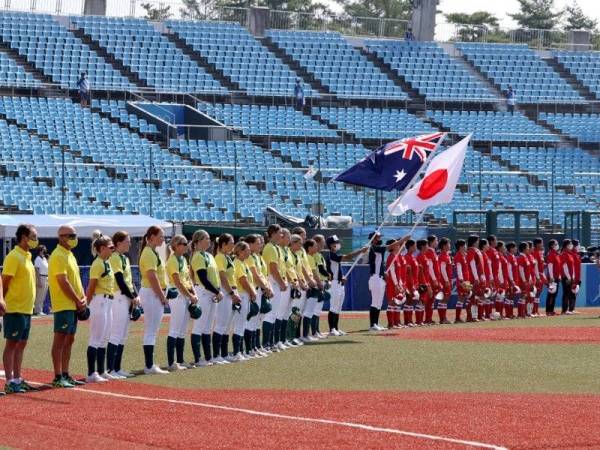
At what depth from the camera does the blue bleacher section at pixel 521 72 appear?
5941cm

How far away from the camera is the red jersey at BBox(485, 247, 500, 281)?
3056 centimetres

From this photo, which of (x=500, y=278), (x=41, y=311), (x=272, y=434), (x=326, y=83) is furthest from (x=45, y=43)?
(x=272, y=434)

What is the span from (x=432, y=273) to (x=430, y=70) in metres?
31.2

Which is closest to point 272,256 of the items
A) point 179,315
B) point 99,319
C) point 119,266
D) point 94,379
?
point 179,315

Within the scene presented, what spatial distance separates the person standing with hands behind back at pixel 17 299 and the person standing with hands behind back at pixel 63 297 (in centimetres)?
45

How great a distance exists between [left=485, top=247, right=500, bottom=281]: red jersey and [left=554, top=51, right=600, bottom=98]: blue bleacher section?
31630 mm

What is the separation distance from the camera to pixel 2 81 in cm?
4881

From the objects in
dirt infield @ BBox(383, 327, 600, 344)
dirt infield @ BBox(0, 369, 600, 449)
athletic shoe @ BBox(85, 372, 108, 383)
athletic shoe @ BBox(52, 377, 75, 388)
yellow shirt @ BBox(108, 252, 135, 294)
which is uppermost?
yellow shirt @ BBox(108, 252, 135, 294)

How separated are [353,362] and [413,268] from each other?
9.05m

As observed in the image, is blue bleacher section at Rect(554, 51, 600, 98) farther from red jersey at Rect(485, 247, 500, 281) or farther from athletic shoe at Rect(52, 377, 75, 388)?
athletic shoe at Rect(52, 377, 75, 388)

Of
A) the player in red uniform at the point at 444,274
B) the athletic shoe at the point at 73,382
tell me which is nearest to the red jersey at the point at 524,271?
the player in red uniform at the point at 444,274

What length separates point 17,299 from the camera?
604 inches

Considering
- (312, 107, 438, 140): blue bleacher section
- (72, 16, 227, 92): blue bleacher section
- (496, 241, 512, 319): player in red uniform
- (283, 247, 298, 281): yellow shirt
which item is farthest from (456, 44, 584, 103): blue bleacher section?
(283, 247, 298, 281): yellow shirt

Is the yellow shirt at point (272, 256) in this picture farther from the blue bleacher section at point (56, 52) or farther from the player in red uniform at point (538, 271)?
the blue bleacher section at point (56, 52)
